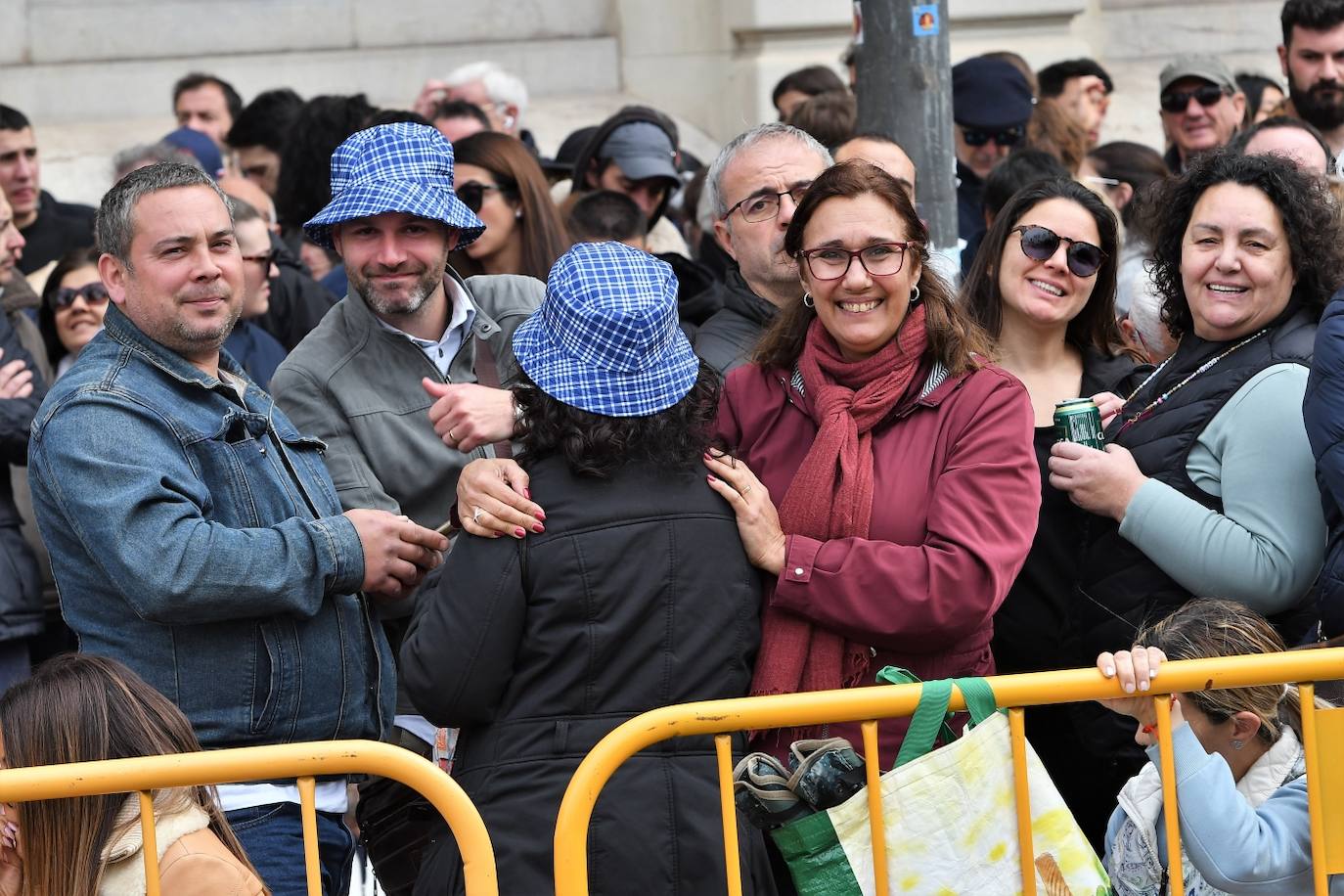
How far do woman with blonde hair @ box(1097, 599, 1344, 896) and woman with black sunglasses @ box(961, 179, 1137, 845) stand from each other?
2.14 ft

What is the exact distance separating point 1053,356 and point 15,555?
303 cm

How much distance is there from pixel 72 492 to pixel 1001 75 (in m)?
5.10

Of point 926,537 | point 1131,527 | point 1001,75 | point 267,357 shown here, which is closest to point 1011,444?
point 926,537

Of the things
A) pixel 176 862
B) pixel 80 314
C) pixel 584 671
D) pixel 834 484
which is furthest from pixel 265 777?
pixel 80 314

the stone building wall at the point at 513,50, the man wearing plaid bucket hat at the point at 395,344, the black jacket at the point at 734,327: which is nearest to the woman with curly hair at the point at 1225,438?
the black jacket at the point at 734,327

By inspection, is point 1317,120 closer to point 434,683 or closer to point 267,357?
point 267,357

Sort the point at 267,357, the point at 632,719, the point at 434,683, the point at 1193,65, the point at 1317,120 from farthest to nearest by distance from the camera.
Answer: the point at 1193,65
the point at 1317,120
the point at 267,357
the point at 434,683
the point at 632,719

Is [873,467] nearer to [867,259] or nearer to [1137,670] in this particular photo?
[867,259]

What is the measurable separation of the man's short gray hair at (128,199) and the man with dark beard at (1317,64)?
16.6 ft

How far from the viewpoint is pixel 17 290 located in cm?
604

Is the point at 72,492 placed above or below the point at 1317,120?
below

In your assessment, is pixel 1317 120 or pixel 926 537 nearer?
pixel 926 537

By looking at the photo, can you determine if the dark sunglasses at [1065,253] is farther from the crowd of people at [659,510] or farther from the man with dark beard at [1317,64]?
the man with dark beard at [1317,64]

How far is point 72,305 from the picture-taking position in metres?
5.78
